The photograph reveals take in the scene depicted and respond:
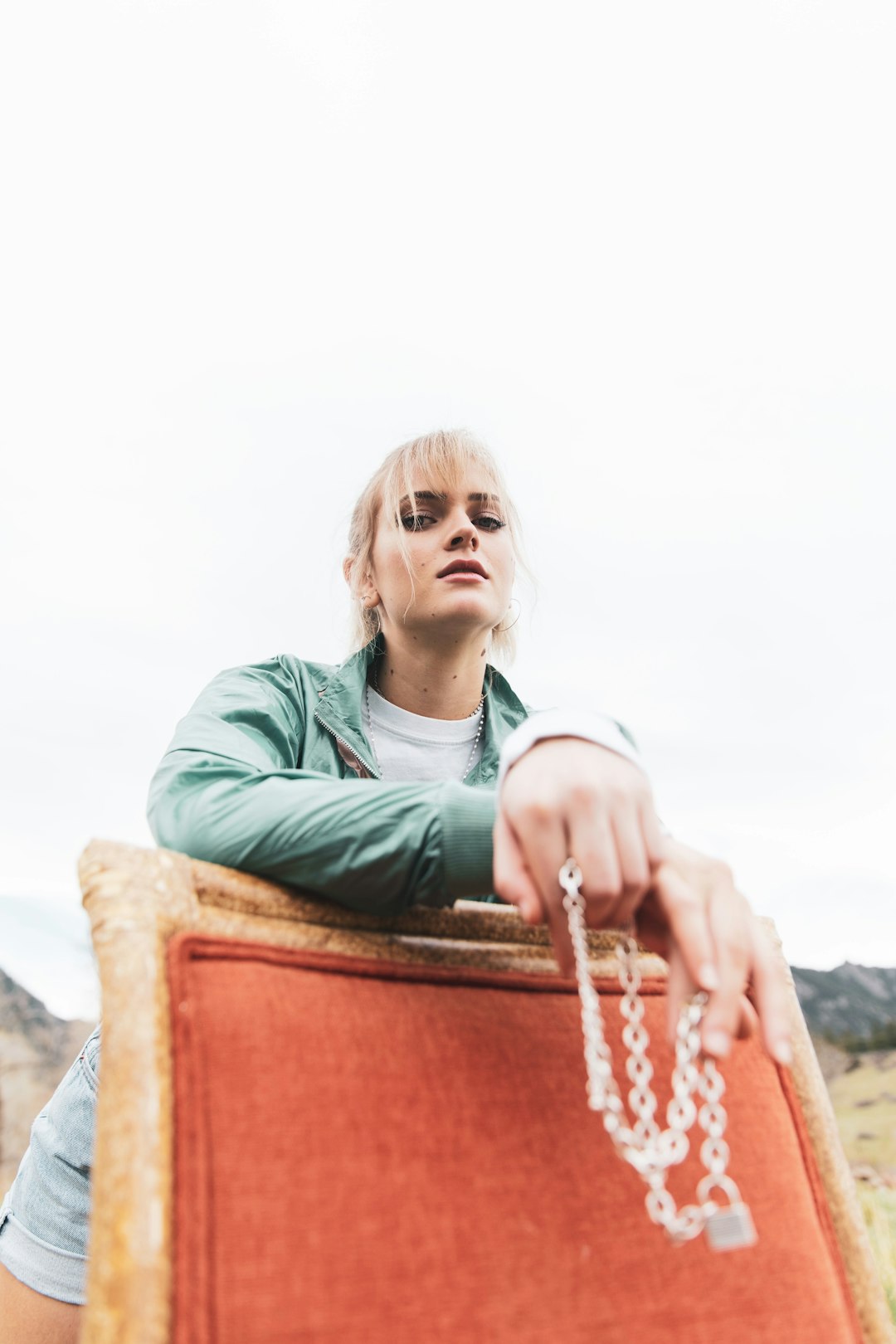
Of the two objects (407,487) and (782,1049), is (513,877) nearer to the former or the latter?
(782,1049)

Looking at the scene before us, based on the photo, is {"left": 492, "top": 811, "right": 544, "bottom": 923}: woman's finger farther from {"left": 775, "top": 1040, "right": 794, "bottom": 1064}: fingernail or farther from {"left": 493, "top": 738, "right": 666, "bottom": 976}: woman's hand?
{"left": 775, "top": 1040, "right": 794, "bottom": 1064}: fingernail

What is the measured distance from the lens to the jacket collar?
1.47m

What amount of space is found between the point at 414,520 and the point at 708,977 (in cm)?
122

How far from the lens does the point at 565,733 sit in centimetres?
69

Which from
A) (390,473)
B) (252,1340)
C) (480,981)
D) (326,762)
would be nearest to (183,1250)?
(252,1340)

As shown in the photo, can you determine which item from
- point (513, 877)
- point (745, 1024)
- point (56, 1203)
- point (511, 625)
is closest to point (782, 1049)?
point (745, 1024)

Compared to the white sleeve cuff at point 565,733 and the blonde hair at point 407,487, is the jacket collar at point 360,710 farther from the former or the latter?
the white sleeve cuff at point 565,733

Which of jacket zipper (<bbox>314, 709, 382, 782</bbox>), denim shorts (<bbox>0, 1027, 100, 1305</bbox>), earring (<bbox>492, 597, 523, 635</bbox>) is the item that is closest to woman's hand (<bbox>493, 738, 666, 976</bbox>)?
jacket zipper (<bbox>314, 709, 382, 782</bbox>)

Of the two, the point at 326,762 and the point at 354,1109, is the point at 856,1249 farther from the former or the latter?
the point at 326,762

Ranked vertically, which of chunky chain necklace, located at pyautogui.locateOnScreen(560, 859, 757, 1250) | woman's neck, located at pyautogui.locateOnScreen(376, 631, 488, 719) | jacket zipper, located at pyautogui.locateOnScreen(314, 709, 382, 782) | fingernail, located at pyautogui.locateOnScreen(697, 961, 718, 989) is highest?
woman's neck, located at pyautogui.locateOnScreen(376, 631, 488, 719)

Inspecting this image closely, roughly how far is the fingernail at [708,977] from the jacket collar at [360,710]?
34.6 inches

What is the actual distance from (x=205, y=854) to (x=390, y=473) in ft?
3.76

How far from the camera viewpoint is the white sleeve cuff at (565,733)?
2.24ft

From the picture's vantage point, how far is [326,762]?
1423mm
